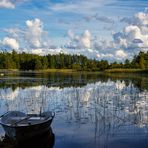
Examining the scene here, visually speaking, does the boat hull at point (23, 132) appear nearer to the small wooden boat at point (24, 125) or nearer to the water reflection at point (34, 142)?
the small wooden boat at point (24, 125)

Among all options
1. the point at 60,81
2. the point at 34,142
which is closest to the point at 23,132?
the point at 34,142

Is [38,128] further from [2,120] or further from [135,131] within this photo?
[135,131]

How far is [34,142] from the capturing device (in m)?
20.7

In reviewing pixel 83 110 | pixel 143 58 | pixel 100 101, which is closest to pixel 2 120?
pixel 83 110

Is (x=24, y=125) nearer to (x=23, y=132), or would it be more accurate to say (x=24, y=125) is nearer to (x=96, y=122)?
(x=23, y=132)

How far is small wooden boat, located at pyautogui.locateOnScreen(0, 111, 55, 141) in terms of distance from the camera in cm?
1938

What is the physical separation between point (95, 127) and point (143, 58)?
153 meters

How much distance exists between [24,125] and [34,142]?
1736mm

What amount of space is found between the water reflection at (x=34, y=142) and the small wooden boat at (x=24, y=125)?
1.07ft

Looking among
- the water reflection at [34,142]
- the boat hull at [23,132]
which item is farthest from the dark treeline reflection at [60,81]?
the boat hull at [23,132]

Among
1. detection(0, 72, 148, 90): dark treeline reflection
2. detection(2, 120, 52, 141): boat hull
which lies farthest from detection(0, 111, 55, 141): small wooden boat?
detection(0, 72, 148, 90): dark treeline reflection

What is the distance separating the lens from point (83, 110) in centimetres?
3164

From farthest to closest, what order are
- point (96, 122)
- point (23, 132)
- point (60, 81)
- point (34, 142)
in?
point (60, 81) < point (96, 122) < point (34, 142) < point (23, 132)

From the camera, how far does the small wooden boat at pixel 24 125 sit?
19.4 metres
